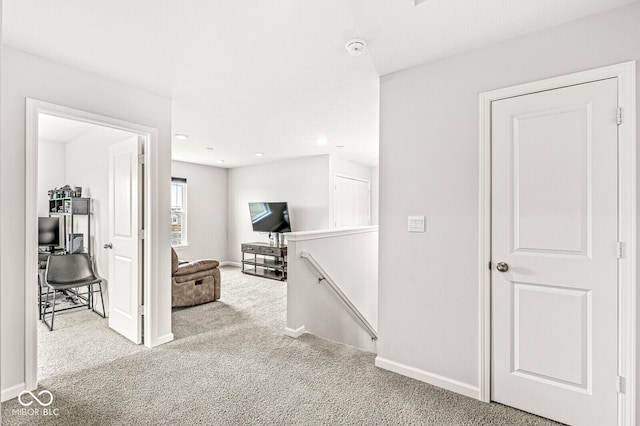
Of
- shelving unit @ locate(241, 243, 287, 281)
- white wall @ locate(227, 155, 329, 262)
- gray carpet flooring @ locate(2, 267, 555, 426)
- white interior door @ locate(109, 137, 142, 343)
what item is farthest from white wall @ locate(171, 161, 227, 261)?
gray carpet flooring @ locate(2, 267, 555, 426)

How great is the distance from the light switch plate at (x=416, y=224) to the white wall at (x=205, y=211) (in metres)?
5.74

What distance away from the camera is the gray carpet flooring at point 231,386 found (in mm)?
2078

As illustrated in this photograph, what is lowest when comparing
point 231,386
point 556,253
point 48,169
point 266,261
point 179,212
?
point 231,386

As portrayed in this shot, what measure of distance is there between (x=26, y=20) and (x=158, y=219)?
1.69m

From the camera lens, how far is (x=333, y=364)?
107 inches

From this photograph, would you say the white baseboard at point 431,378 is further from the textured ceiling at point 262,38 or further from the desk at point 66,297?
the desk at point 66,297

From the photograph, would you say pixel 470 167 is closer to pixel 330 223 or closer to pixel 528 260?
pixel 528 260

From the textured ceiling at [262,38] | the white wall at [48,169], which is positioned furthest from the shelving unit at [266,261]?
the textured ceiling at [262,38]

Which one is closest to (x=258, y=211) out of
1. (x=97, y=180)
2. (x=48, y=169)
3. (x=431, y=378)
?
(x=97, y=180)

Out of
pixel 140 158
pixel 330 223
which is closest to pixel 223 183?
pixel 330 223

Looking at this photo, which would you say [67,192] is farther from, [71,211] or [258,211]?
[258,211]

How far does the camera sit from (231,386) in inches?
95.2

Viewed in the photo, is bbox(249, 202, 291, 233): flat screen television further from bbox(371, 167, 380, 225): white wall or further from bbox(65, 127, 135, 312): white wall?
bbox(65, 127, 135, 312): white wall

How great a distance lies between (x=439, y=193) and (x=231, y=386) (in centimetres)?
206
